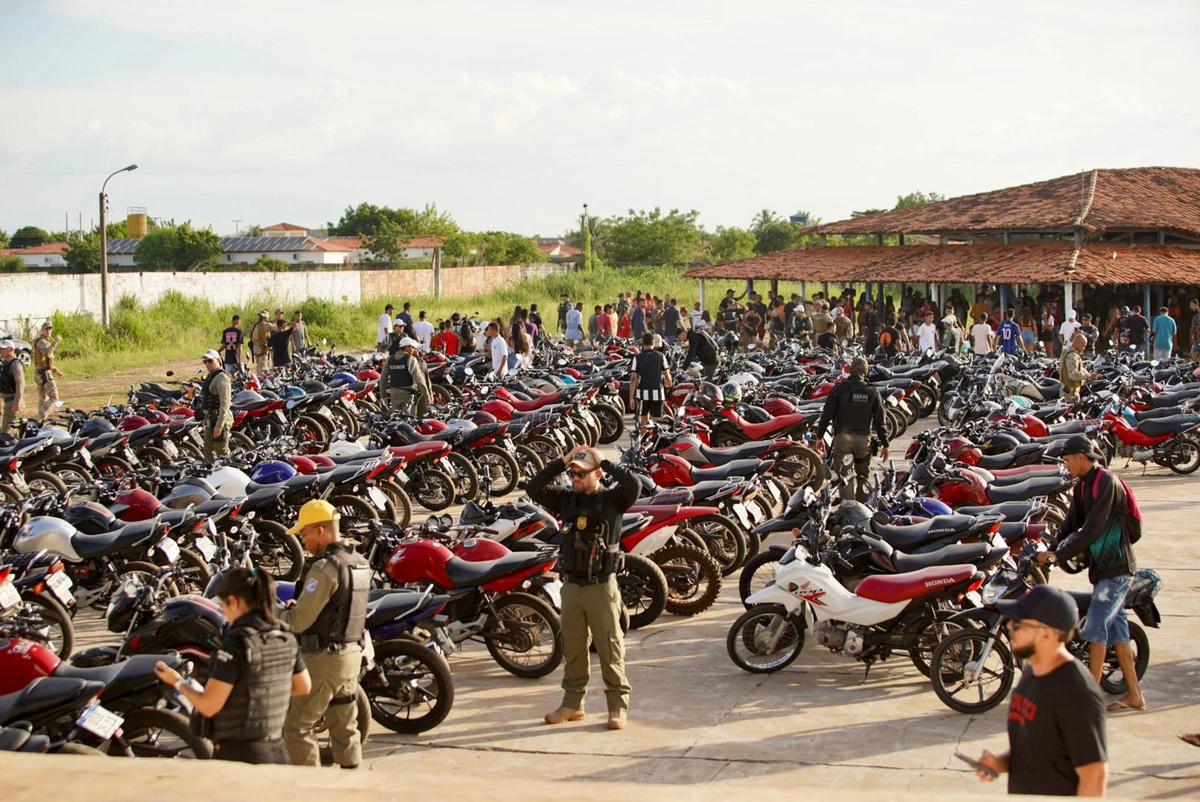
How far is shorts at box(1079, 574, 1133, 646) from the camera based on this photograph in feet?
21.7

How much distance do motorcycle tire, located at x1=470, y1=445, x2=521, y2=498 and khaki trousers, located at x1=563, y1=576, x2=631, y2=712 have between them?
5.84 meters

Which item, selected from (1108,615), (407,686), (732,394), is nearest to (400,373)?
(732,394)

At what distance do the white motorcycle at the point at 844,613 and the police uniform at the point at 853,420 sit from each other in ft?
11.8

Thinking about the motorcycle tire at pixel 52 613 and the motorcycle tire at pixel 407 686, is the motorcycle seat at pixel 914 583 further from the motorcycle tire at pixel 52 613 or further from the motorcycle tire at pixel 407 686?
the motorcycle tire at pixel 52 613

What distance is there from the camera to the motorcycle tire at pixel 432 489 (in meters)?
12.0

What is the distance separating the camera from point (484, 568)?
7.54 meters

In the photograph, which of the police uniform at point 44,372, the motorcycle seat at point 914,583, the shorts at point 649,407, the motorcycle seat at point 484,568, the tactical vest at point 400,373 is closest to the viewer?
the motorcycle seat at point 914,583

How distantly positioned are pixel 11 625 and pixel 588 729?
2.92 m

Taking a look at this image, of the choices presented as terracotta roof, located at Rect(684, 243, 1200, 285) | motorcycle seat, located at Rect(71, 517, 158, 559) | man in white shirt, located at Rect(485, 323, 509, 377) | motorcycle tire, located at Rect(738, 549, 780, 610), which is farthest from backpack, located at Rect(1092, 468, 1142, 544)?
terracotta roof, located at Rect(684, 243, 1200, 285)

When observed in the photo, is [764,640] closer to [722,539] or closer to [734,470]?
[722,539]

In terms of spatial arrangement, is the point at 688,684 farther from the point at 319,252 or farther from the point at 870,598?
the point at 319,252

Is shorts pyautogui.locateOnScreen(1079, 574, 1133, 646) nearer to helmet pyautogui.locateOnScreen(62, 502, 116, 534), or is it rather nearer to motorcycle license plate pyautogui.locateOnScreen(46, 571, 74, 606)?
motorcycle license plate pyautogui.locateOnScreen(46, 571, 74, 606)

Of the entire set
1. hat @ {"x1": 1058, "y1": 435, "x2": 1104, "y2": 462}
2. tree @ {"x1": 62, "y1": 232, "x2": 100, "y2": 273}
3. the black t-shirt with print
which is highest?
tree @ {"x1": 62, "y1": 232, "x2": 100, "y2": 273}

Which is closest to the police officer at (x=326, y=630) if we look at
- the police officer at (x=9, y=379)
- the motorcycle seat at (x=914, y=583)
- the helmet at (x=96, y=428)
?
the motorcycle seat at (x=914, y=583)
